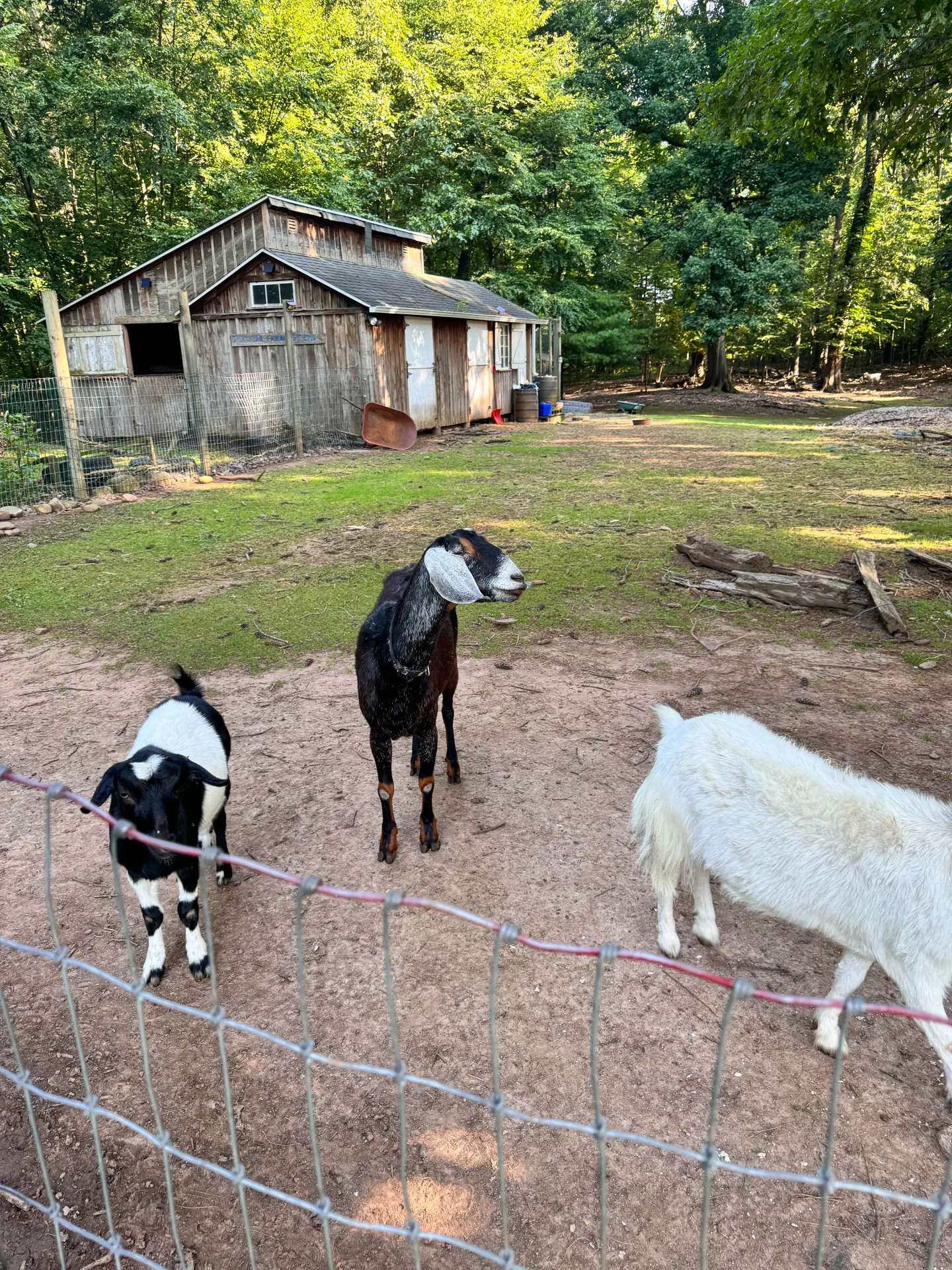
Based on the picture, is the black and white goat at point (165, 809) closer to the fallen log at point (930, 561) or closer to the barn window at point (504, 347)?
the fallen log at point (930, 561)

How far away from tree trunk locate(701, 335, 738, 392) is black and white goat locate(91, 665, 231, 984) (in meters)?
29.0

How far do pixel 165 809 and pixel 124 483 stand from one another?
1147 cm

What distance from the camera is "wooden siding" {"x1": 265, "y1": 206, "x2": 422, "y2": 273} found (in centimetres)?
1848

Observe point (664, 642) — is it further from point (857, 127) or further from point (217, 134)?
point (217, 134)

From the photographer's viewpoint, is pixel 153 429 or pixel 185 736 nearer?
pixel 185 736

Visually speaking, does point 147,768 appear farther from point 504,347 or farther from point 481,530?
point 504,347

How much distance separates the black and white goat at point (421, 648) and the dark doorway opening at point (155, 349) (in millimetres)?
19389

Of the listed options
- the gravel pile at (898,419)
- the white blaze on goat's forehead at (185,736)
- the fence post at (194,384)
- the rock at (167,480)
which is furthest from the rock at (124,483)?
the gravel pile at (898,419)

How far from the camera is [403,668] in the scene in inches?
140

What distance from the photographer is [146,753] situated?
3105mm

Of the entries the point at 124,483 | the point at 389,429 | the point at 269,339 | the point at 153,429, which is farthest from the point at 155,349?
the point at 124,483

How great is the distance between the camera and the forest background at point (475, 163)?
23.0 meters

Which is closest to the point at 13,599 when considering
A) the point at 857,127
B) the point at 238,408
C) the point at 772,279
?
the point at 857,127

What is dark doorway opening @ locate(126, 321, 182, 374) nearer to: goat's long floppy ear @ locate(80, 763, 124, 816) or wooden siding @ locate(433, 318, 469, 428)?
wooden siding @ locate(433, 318, 469, 428)
